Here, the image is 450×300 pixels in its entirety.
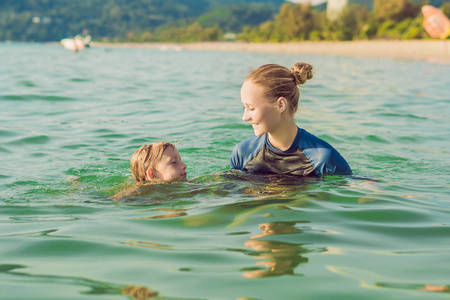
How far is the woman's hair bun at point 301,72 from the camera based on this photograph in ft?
15.2

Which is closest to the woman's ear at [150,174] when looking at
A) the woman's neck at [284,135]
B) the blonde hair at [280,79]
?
the woman's neck at [284,135]

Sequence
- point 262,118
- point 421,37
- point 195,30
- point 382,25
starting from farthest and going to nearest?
1. point 195,30
2. point 382,25
3. point 421,37
4. point 262,118

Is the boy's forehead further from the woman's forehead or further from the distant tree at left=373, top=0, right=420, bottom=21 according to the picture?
the distant tree at left=373, top=0, right=420, bottom=21

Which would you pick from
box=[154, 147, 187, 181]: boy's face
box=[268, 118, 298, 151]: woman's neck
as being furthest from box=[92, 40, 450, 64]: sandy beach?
box=[154, 147, 187, 181]: boy's face

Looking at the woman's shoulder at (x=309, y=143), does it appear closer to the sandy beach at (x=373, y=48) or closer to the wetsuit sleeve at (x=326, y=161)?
the wetsuit sleeve at (x=326, y=161)

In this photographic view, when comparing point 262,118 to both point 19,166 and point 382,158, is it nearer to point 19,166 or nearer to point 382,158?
point 382,158

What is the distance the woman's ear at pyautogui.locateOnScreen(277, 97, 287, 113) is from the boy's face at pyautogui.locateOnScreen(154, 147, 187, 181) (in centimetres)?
115

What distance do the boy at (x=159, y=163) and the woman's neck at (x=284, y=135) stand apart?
0.95 m

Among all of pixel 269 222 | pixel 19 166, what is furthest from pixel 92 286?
pixel 19 166

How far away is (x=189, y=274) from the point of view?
268cm

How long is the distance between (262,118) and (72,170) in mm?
2765

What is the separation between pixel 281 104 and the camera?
4641 millimetres

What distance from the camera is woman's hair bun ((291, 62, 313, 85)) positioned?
4.63 meters

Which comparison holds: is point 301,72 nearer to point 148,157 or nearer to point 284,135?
point 284,135
